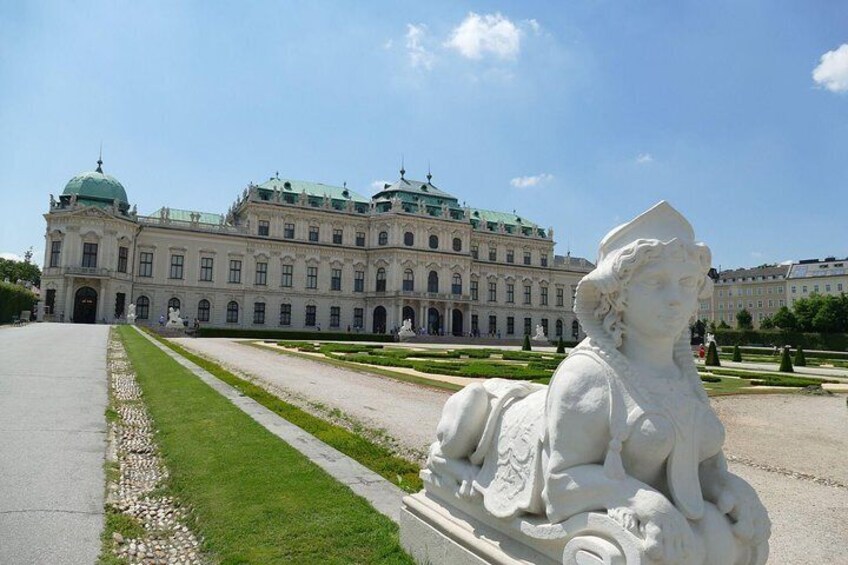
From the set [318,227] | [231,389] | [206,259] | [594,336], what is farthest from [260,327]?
[594,336]

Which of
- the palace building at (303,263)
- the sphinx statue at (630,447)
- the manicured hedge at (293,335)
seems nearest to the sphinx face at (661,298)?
the sphinx statue at (630,447)

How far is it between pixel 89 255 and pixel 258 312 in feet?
49.8

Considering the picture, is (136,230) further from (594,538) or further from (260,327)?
(594,538)

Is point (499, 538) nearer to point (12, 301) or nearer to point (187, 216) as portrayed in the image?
point (12, 301)

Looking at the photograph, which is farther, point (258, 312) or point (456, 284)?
point (456, 284)

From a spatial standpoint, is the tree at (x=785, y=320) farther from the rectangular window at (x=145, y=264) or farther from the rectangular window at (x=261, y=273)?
the rectangular window at (x=145, y=264)

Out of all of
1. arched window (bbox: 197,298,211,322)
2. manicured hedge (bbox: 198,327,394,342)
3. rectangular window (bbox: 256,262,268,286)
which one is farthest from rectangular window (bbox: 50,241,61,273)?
manicured hedge (bbox: 198,327,394,342)

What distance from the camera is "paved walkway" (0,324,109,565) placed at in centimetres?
396

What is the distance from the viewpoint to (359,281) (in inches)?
2318

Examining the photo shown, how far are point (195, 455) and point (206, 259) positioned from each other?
5028 cm

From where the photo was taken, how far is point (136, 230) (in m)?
50.4

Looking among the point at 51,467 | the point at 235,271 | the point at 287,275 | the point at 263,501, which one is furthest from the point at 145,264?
the point at 263,501

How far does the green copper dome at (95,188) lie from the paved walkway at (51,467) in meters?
43.7

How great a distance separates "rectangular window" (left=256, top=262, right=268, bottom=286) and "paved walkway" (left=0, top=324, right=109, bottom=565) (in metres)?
42.2
